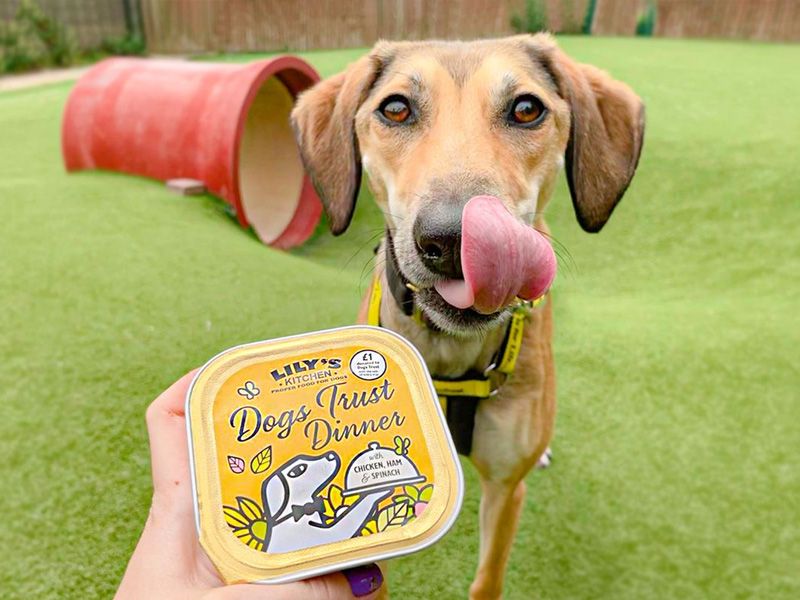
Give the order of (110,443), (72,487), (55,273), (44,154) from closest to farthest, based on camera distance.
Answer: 1. (72,487)
2. (110,443)
3. (55,273)
4. (44,154)

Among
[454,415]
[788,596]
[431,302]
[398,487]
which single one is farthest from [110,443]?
[788,596]

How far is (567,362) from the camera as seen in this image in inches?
124

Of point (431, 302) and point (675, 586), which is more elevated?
point (431, 302)

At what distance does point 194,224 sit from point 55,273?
112cm

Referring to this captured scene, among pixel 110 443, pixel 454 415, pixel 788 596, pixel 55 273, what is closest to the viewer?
Answer: pixel 454 415

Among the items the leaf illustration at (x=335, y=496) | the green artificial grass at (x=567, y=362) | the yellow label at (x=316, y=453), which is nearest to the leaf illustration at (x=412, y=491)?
the yellow label at (x=316, y=453)

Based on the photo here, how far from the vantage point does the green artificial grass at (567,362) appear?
7.14 ft

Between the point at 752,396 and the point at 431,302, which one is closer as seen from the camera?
the point at 431,302

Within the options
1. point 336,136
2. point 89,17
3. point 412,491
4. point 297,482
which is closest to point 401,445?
point 412,491

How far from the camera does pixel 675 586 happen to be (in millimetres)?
2143

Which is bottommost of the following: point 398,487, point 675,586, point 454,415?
point 675,586

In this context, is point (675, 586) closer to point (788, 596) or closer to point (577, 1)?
point (788, 596)

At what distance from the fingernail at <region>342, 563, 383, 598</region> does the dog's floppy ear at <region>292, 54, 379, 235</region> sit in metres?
1.25

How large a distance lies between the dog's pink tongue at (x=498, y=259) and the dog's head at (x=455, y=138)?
0.26ft
